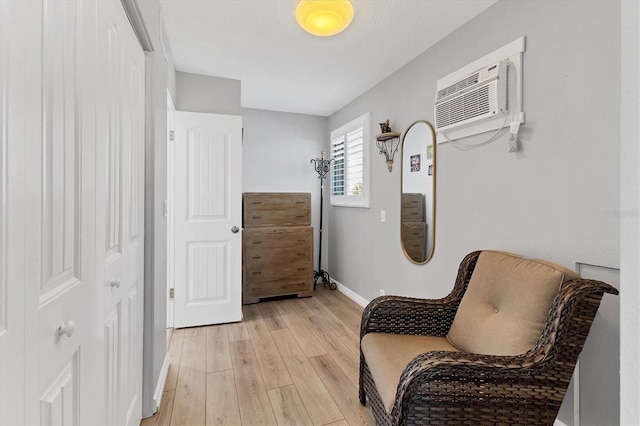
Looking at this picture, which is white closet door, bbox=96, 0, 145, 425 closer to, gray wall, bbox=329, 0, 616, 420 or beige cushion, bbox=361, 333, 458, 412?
beige cushion, bbox=361, 333, 458, 412

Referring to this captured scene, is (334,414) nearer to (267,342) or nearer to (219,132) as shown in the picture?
(267,342)

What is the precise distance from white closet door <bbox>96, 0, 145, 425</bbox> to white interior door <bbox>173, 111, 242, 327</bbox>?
50.6 inches

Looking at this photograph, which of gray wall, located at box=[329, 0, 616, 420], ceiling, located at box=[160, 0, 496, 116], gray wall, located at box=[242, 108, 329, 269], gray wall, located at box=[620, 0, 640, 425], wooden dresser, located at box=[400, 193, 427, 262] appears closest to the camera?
gray wall, located at box=[620, 0, 640, 425]

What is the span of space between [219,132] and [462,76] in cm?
207

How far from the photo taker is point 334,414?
1.76 meters

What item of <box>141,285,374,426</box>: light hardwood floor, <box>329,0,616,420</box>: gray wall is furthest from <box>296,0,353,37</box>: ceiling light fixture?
<box>141,285,374,426</box>: light hardwood floor

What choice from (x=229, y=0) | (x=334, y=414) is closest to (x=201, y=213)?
(x=229, y=0)

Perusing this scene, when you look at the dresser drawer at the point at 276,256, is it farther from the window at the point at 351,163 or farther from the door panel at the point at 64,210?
the door panel at the point at 64,210

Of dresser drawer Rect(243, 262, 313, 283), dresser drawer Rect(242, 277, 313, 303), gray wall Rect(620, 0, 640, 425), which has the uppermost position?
gray wall Rect(620, 0, 640, 425)

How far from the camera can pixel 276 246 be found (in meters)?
3.68

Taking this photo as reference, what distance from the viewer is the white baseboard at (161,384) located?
1763 millimetres

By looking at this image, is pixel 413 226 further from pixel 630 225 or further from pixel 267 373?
pixel 630 225

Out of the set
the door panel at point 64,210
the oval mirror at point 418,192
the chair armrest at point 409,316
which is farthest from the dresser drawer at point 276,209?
the door panel at point 64,210

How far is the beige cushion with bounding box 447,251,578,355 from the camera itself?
Result: 1.29 metres
